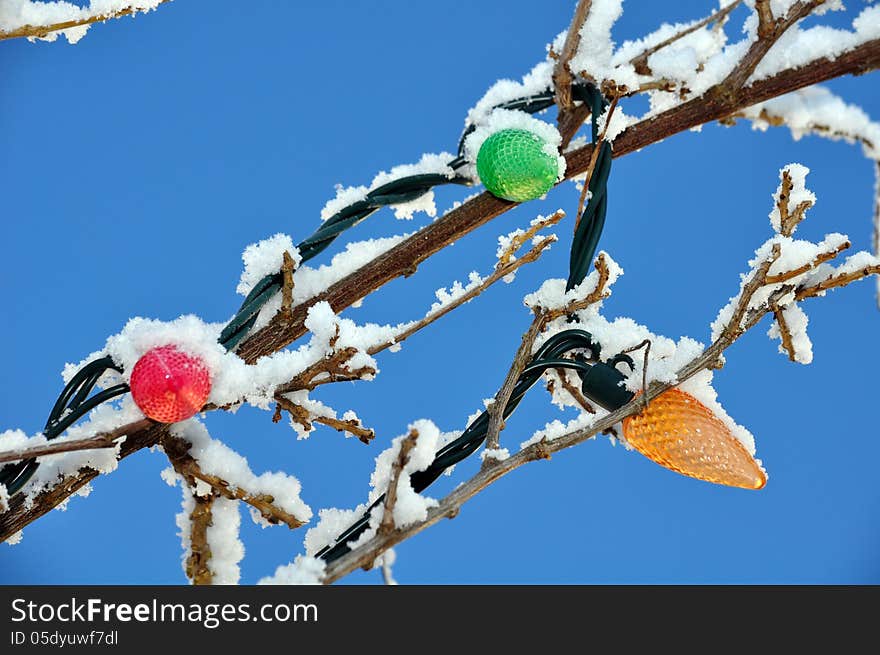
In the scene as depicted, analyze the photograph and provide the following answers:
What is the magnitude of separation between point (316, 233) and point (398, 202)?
8cm

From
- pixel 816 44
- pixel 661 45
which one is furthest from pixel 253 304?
pixel 816 44

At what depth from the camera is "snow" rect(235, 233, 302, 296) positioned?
66 cm

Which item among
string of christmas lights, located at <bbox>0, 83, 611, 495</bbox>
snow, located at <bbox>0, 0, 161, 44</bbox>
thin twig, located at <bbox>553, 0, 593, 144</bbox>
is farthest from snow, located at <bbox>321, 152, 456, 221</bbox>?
snow, located at <bbox>0, 0, 161, 44</bbox>

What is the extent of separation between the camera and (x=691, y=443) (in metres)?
0.55

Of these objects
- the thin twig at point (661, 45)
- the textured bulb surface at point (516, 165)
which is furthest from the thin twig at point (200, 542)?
the thin twig at point (661, 45)

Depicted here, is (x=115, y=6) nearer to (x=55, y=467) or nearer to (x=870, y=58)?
(x=55, y=467)

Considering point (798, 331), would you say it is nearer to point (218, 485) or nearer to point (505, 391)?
point (505, 391)

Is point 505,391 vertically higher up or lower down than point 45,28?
lower down

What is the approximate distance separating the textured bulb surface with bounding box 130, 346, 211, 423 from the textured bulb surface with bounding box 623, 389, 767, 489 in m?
0.30

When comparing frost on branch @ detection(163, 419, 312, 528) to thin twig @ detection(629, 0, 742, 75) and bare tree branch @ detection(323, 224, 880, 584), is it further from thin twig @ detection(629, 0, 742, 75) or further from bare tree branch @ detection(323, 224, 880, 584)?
thin twig @ detection(629, 0, 742, 75)

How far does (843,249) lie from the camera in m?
0.56

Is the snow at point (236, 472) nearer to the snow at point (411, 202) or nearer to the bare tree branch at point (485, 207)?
the bare tree branch at point (485, 207)

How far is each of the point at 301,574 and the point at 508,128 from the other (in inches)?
16.0
